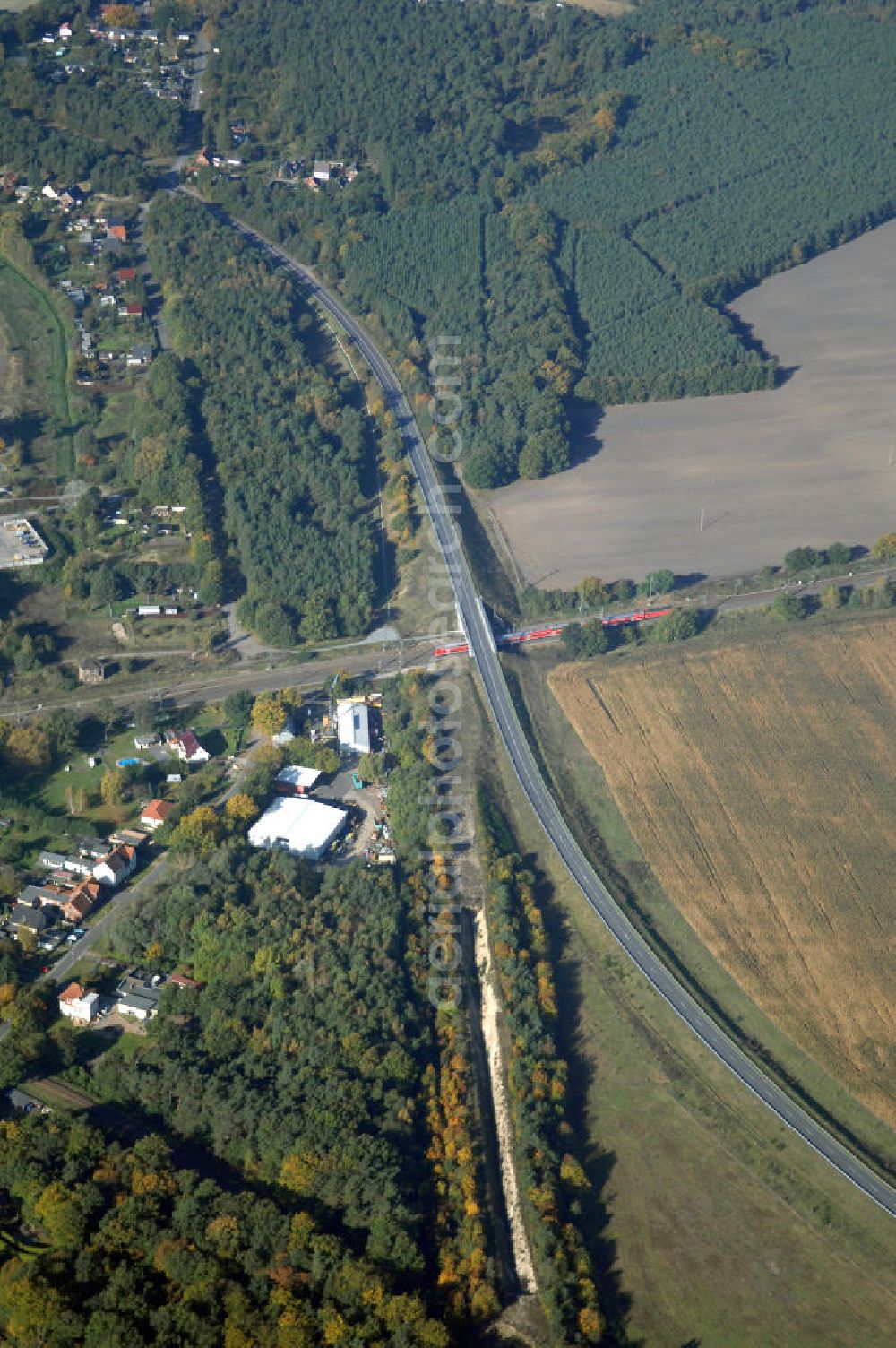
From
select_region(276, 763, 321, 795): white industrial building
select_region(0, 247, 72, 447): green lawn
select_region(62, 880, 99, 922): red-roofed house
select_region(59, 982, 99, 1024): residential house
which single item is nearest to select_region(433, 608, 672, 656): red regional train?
select_region(276, 763, 321, 795): white industrial building

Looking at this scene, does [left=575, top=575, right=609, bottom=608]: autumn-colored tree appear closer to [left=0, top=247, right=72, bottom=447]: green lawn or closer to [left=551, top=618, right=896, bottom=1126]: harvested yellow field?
[left=551, top=618, right=896, bottom=1126]: harvested yellow field

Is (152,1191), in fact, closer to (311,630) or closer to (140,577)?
(311,630)

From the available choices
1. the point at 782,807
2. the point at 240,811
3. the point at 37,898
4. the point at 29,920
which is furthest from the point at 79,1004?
the point at 782,807

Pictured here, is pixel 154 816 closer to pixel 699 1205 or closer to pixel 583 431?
pixel 699 1205

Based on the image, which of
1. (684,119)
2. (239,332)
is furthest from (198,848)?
(684,119)

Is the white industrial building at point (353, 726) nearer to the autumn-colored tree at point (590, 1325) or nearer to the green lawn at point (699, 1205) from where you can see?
the green lawn at point (699, 1205)

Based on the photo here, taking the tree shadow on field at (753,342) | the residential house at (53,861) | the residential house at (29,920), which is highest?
the tree shadow on field at (753,342)

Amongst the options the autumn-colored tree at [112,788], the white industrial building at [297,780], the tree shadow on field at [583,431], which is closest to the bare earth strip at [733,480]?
the tree shadow on field at [583,431]
